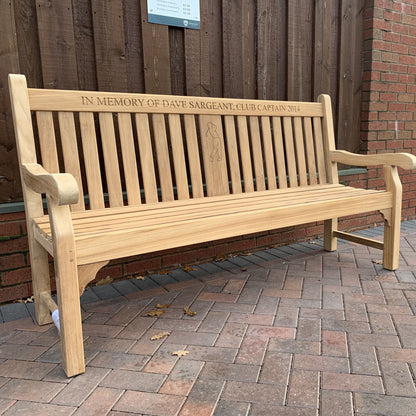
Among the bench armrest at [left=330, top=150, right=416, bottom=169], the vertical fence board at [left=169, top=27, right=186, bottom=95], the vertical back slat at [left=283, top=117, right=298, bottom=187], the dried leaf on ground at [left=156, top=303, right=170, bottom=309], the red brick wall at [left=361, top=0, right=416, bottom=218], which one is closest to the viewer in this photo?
the dried leaf on ground at [left=156, top=303, right=170, bottom=309]

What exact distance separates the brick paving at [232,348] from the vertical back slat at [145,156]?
664 millimetres

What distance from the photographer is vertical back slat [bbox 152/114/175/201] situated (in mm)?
2512

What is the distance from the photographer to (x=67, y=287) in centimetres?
161

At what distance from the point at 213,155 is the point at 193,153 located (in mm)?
169

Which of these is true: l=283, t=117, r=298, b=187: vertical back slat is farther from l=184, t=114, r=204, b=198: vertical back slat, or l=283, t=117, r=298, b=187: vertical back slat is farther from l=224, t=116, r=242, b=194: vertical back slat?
l=184, t=114, r=204, b=198: vertical back slat

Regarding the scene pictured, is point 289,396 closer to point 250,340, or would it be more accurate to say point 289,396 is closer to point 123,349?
point 250,340

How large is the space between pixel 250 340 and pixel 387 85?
3304 mm

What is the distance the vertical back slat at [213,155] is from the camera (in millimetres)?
2691

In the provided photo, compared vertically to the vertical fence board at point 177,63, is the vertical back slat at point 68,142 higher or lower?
lower

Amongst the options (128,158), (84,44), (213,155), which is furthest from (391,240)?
(84,44)

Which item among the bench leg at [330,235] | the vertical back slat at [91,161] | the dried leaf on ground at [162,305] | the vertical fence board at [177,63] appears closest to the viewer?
the vertical back slat at [91,161]

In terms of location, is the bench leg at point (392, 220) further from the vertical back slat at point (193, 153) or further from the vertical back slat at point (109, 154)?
the vertical back slat at point (109, 154)

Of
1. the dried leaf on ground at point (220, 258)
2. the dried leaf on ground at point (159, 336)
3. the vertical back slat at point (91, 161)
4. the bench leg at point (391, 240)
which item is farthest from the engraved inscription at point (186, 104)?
the dried leaf on ground at point (159, 336)

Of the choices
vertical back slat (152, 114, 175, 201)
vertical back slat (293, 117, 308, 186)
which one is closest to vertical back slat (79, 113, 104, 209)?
vertical back slat (152, 114, 175, 201)
